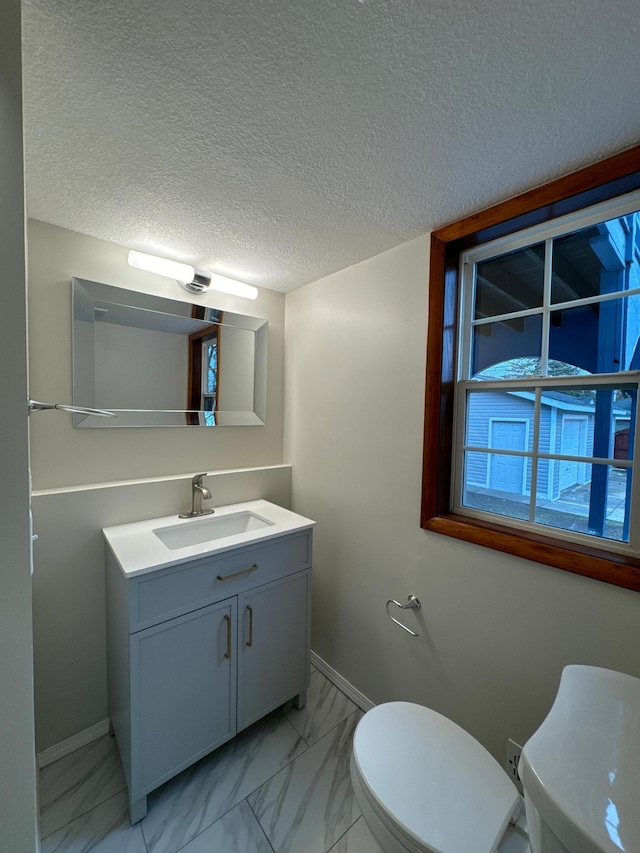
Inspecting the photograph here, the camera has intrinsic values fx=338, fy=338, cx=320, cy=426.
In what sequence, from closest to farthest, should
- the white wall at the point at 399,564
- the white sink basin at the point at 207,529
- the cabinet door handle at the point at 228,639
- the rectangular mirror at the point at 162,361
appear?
the white wall at the point at 399,564 → the cabinet door handle at the point at 228,639 → the rectangular mirror at the point at 162,361 → the white sink basin at the point at 207,529

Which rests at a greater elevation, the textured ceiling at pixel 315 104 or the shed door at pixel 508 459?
the textured ceiling at pixel 315 104

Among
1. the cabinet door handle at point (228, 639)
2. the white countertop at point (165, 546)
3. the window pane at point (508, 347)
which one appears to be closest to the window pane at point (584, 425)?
the window pane at point (508, 347)

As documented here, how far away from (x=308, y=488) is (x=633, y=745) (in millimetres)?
1566

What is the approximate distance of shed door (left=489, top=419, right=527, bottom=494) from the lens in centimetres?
130

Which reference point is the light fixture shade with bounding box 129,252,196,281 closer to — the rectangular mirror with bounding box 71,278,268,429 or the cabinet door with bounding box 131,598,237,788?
the rectangular mirror with bounding box 71,278,268,429

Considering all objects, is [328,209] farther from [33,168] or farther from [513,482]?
[513,482]

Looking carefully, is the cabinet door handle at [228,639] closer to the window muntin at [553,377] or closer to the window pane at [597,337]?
the window muntin at [553,377]

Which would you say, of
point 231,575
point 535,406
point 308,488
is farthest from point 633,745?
point 308,488

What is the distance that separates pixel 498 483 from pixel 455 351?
1.89 ft

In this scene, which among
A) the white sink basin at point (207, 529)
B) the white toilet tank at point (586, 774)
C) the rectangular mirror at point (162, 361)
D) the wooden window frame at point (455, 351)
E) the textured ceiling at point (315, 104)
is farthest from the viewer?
the white sink basin at point (207, 529)

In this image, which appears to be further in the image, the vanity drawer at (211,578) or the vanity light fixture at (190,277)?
the vanity light fixture at (190,277)

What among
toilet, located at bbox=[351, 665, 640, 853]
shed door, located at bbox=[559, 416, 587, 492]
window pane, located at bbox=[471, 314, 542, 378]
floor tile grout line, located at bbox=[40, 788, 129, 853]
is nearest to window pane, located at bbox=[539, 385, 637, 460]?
shed door, located at bbox=[559, 416, 587, 492]

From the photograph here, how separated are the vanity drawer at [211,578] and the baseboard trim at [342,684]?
28.4 inches

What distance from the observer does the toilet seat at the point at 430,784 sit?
2.68 ft
